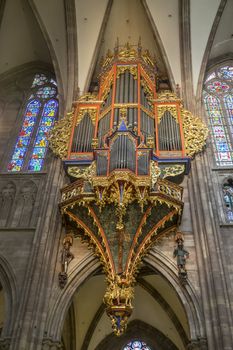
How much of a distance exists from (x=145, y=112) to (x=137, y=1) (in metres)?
6.22

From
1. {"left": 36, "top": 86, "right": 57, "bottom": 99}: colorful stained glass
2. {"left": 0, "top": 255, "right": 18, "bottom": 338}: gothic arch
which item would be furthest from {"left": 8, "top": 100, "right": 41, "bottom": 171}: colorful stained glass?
{"left": 0, "top": 255, "right": 18, "bottom": 338}: gothic arch

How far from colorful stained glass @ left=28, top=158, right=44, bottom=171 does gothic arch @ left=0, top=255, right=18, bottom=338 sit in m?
3.79

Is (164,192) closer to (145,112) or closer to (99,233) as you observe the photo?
(99,233)

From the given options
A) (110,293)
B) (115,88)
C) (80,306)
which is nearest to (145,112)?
(115,88)

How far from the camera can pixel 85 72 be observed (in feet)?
51.7

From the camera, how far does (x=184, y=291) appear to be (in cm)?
977

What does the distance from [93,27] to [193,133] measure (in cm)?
676

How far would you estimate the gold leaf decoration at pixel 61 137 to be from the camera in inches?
494

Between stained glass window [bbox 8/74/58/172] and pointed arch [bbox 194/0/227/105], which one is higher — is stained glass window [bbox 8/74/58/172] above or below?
below

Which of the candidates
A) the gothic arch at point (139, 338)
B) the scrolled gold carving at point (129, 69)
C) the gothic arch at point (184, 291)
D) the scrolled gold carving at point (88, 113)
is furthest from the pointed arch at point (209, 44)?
the gothic arch at point (139, 338)

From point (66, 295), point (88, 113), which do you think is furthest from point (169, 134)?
point (66, 295)

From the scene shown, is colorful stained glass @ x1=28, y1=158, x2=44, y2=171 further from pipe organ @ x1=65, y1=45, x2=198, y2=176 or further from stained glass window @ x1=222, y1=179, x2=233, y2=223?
stained glass window @ x1=222, y1=179, x2=233, y2=223

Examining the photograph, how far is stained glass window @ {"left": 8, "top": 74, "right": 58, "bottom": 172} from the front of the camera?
1392cm

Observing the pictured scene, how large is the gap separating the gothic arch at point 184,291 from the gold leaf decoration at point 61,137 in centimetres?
415
